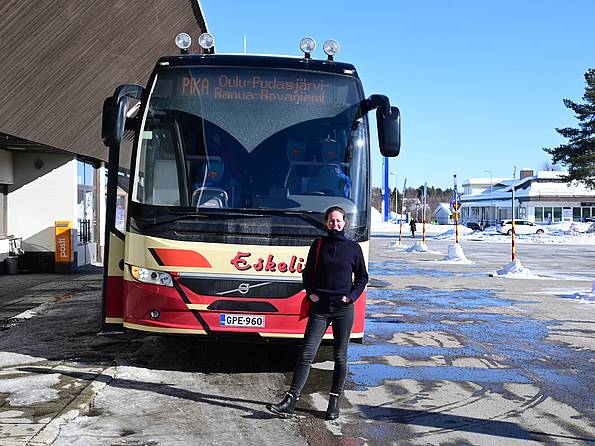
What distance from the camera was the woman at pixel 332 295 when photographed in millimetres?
6766

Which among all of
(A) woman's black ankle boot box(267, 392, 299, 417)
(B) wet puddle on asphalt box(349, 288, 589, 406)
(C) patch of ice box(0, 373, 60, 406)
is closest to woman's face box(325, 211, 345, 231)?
(A) woman's black ankle boot box(267, 392, 299, 417)

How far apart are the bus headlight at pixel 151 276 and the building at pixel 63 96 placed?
5695 millimetres

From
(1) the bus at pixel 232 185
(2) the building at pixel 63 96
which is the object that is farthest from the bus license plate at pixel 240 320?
(2) the building at pixel 63 96

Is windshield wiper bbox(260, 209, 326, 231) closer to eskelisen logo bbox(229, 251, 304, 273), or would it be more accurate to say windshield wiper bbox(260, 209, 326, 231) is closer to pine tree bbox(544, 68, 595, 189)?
eskelisen logo bbox(229, 251, 304, 273)

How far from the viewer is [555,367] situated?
30.8 feet

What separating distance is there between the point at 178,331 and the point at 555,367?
4473 mm

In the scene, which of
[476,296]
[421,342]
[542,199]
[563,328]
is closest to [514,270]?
[476,296]

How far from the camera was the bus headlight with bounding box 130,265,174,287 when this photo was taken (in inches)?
315

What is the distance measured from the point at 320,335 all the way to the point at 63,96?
12.8m

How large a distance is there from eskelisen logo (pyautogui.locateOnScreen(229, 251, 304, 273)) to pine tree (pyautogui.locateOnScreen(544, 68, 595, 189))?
55540 mm

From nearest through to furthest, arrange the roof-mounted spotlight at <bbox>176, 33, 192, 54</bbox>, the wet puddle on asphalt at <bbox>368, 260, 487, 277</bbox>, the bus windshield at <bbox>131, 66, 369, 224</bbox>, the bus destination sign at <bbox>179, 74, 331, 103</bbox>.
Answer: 1. the bus windshield at <bbox>131, 66, 369, 224</bbox>
2. the bus destination sign at <bbox>179, 74, 331, 103</bbox>
3. the roof-mounted spotlight at <bbox>176, 33, 192, 54</bbox>
4. the wet puddle on asphalt at <bbox>368, 260, 487, 277</bbox>

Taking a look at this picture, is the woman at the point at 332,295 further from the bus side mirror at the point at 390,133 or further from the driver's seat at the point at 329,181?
the bus side mirror at the point at 390,133

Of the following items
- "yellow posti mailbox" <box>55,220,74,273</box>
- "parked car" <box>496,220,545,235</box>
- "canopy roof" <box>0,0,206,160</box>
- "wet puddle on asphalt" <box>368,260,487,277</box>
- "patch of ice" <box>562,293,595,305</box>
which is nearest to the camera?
"canopy roof" <box>0,0,206,160</box>

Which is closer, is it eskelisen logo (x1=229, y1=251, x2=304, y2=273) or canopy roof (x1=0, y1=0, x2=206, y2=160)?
eskelisen logo (x1=229, y1=251, x2=304, y2=273)
